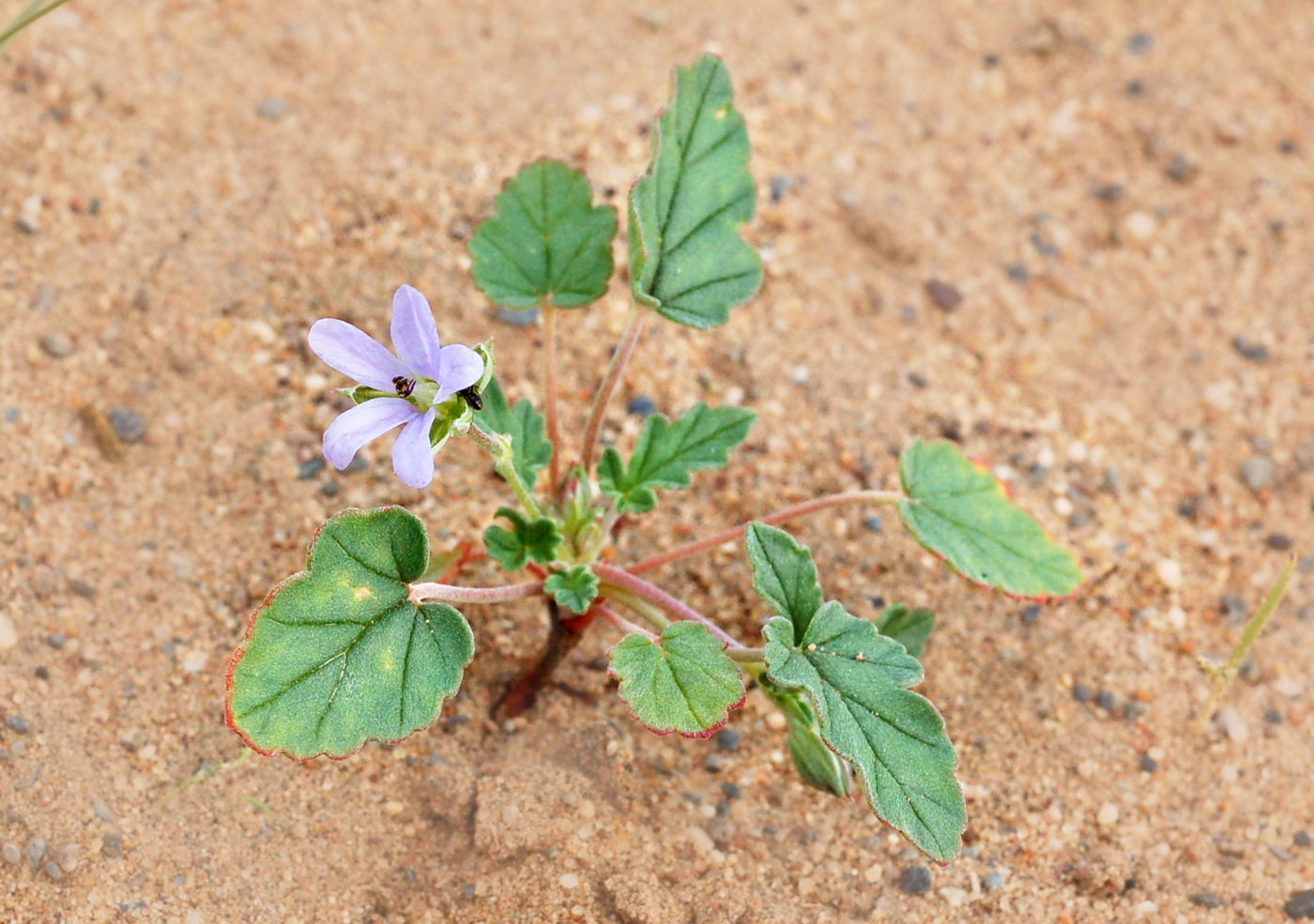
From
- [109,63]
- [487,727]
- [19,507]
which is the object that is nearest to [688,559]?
[487,727]

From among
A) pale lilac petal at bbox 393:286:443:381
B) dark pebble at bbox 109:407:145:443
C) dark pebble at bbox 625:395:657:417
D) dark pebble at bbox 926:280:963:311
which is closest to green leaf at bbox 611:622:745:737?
pale lilac petal at bbox 393:286:443:381

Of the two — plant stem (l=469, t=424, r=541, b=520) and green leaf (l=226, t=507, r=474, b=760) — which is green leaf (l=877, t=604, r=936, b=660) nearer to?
plant stem (l=469, t=424, r=541, b=520)

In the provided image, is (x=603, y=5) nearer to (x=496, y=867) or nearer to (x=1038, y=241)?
(x=1038, y=241)

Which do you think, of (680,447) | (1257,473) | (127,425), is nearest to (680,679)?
(680,447)

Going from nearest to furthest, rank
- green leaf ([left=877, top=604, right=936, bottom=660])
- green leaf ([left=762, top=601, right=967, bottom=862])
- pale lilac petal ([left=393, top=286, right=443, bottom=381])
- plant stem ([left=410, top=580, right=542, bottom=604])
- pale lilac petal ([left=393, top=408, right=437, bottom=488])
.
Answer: pale lilac petal ([left=393, top=408, right=437, bottom=488])
pale lilac petal ([left=393, top=286, right=443, bottom=381])
green leaf ([left=762, top=601, right=967, bottom=862])
plant stem ([left=410, top=580, right=542, bottom=604])
green leaf ([left=877, top=604, right=936, bottom=660])

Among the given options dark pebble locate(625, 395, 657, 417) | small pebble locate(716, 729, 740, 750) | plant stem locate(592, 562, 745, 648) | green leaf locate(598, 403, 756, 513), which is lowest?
small pebble locate(716, 729, 740, 750)

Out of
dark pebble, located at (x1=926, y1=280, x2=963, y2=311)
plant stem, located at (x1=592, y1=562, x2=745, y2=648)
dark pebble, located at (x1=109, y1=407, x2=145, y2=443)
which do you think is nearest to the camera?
plant stem, located at (x1=592, y1=562, x2=745, y2=648)
